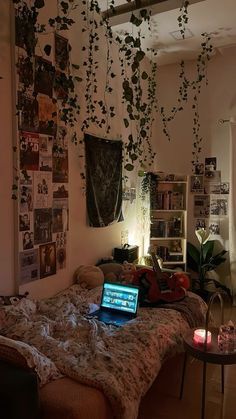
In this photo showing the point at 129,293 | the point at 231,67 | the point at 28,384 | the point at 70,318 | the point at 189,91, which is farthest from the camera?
the point at 189,91

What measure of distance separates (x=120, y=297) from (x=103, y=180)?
1420 millimetres

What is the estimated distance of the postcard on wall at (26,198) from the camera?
8.46 ft

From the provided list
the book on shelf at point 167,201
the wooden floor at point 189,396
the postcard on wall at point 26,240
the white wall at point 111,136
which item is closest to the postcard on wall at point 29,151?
the white wall at point 111,136

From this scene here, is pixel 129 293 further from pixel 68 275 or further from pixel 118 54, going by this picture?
pixel 118 54

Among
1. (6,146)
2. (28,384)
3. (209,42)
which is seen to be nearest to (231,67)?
(209,42)

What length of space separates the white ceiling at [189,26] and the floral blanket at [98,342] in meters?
2.79

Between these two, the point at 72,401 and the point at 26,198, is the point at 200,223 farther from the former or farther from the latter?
the point at 72,401

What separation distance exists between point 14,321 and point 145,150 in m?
3.19

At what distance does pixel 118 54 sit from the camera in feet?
12.8

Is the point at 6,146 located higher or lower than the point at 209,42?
lower

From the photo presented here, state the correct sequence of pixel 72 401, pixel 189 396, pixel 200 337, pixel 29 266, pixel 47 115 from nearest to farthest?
pixel 72 401 → pixel 200 337 → pixel 189 396 → pixel 29 266 → pixel 47 115

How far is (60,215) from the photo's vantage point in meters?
3.04

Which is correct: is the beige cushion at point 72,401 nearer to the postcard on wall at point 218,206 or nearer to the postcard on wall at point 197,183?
the postcard on wall at point 218,206

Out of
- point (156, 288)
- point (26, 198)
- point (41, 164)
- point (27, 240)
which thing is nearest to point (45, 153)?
point (41, 164)
